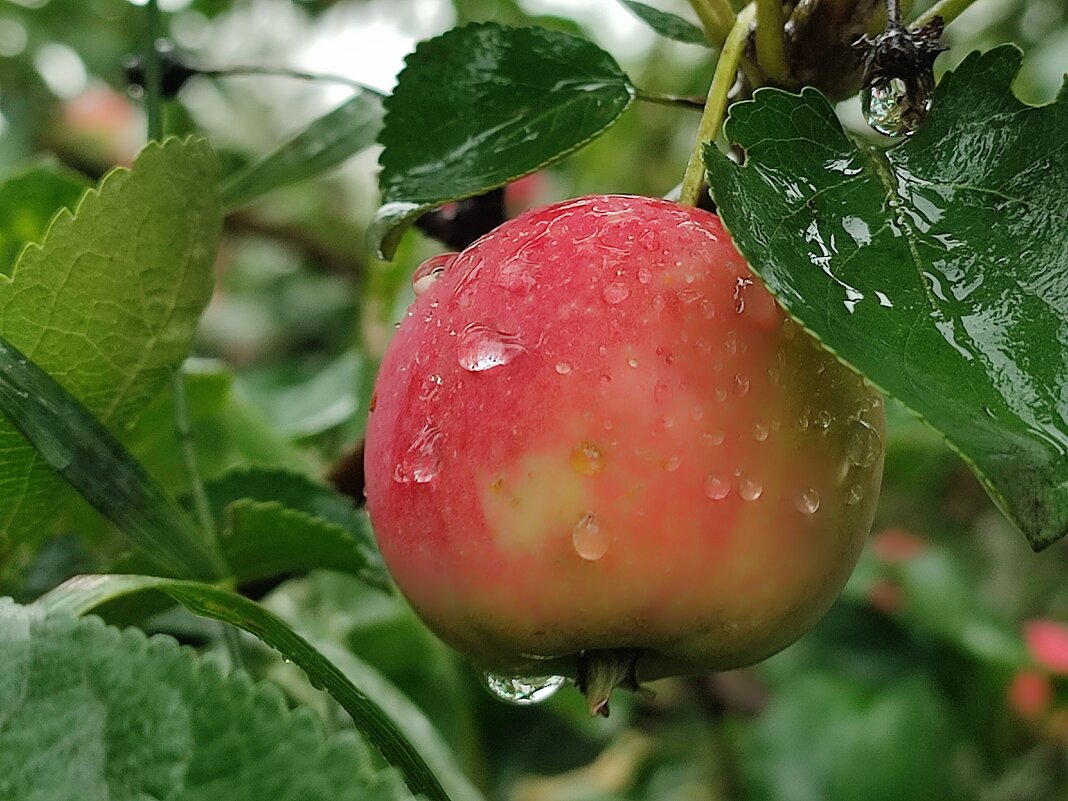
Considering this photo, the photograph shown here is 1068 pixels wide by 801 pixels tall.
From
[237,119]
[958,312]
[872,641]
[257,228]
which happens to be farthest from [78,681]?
[237,119]

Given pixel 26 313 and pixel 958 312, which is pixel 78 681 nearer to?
pixel 26 313

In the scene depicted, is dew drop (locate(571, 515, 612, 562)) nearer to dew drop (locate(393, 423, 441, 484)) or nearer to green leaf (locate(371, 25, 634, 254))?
dew drop (locate(393, 423, 441, 484))

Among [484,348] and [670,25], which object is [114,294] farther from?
[670,25]

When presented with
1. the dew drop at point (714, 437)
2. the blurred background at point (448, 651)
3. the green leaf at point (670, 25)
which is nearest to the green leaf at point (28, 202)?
the blurred background at point (448, 651)

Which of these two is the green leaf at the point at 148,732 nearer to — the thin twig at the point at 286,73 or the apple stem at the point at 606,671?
the apple stem at the point at 606,671

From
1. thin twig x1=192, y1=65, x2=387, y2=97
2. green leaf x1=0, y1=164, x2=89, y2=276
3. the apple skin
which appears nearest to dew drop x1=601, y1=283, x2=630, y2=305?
the apple skin

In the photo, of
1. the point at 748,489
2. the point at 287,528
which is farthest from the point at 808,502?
the point at 287,528
